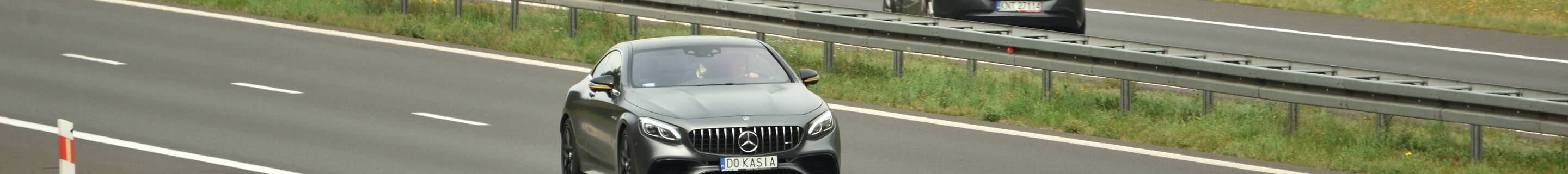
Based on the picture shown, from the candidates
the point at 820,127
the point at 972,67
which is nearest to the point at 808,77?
the point at 820,127

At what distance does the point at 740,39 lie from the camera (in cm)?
1195

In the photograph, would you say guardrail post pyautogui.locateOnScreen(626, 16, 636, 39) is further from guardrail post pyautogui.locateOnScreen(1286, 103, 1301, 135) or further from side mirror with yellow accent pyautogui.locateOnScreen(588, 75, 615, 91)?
side mirror with yellow accent pyautogui.locateOnScreen(588, 75, 615, 91)

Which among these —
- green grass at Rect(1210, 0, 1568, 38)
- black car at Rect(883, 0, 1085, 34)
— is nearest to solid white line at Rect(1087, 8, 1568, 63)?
green grass at Rect(1210, 0, 1568, 38)

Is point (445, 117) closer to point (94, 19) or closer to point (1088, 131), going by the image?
point (1088, 131)

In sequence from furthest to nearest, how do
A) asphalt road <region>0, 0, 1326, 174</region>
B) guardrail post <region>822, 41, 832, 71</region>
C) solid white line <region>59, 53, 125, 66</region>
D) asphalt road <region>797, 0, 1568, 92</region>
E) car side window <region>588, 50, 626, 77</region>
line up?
asphalt road <region>797, 0, 1568, 92</region> → solid white line <region>59, 53, 125, 66</region> → guardrail post <region>822, 41, 832, 71</region> → asphalt road <region>0, 0, 1326, 174</region> → car side window <region>588, 50, 626, 77</region>

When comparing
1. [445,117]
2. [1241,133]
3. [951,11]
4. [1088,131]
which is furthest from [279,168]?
[951,11]

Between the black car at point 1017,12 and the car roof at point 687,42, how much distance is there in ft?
27.6

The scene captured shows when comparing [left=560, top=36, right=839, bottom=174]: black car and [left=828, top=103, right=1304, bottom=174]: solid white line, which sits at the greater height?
[left=560, top=36, right=839, bottom=174]: black car

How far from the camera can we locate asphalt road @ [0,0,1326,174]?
12.2 meters

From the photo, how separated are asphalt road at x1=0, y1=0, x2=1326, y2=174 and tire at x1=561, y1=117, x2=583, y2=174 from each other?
0.76 feet

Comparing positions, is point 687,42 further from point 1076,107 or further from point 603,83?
point 1076,107

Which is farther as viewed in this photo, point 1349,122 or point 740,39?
point 1349,122

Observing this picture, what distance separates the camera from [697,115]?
10219mm

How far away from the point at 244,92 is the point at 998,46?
6515 mm
